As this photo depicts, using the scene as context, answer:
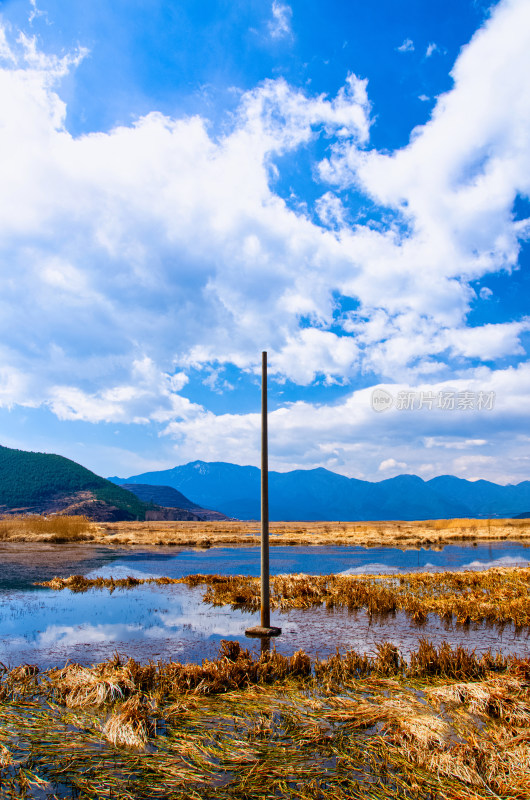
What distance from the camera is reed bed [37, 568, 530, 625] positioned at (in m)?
18.1

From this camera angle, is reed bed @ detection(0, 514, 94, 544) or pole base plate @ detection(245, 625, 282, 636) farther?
reed bed @ detection(0, 514, 94, 544)

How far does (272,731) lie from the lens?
25.3ft

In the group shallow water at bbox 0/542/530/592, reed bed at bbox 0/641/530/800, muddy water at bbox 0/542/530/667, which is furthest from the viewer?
shallow water at bbox 0/542/530/592

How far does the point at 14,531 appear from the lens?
6362cm

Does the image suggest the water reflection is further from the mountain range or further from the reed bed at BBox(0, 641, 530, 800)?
the mountain range

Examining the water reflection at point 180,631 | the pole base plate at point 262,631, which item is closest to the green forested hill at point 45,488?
the water reflection at point 180,631

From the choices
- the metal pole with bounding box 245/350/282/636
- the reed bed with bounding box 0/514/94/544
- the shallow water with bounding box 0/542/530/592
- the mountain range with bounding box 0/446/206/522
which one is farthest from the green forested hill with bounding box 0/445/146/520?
the metal pole with bounding box 245/350/282/636

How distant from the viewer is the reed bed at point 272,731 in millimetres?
6262

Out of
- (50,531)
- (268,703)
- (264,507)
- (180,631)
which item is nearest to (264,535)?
(264,507)

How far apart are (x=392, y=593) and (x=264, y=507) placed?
10.0 meters

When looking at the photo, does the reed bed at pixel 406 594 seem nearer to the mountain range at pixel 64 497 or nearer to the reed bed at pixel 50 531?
the reed bed at pixel 50 531

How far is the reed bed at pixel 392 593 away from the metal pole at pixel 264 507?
5331mm

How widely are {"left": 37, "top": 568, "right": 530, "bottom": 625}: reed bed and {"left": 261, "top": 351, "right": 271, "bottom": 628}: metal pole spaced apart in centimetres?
533

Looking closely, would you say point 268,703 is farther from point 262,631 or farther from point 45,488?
point 45,488
